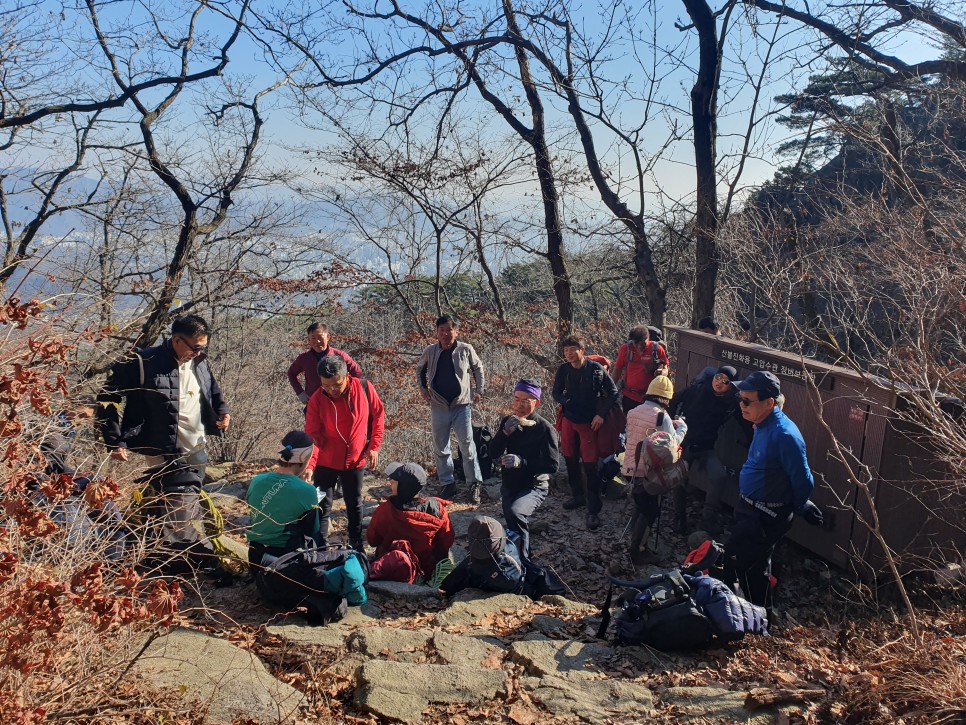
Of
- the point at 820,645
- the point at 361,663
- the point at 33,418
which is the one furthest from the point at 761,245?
the point at 33,418

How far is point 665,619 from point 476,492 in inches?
158

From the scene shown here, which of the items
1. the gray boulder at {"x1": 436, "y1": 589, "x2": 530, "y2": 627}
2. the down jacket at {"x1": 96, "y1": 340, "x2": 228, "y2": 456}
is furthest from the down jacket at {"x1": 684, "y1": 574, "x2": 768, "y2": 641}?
the down jacket at {"x1": 96, "y1": 340, "x2": 228, "y2": 456}

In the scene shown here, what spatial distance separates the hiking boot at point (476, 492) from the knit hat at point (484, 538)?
297 centimetres

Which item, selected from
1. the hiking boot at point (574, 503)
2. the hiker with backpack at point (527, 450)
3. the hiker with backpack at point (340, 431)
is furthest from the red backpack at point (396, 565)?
the hiking boot at point (574, 503)

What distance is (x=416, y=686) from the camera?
157 inches

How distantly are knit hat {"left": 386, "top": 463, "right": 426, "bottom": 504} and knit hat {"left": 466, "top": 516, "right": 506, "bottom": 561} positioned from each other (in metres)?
0.52

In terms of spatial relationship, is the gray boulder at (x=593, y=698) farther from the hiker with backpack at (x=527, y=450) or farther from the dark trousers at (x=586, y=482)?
the dark trousers at (x=586, y=482)

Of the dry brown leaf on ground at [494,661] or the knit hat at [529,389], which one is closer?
the dry brown leaf on ground at [494,661]

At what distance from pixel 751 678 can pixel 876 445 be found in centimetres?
252

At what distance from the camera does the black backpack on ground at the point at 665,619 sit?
4695mm

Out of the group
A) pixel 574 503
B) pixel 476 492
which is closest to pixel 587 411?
pixel 574 503

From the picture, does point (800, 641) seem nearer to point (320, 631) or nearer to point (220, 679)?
point (320, 631)

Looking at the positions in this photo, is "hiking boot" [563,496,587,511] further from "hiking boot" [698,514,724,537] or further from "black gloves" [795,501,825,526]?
"black gloves" [795,501,825,526]

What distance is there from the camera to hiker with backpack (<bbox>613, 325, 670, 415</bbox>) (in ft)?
26.8
